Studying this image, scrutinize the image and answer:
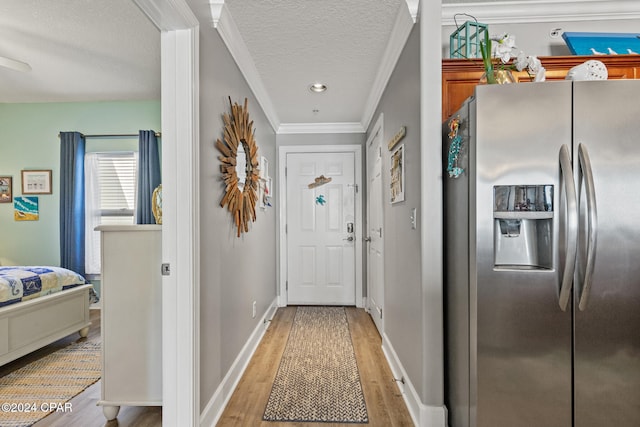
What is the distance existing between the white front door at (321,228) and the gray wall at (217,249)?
5.24ft

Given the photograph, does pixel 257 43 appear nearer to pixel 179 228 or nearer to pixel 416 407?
pixel 179 228

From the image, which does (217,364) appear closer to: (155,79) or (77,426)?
(77,426)

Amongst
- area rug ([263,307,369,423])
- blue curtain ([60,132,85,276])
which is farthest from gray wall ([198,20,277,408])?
blue curtain ([60,132,85,276])

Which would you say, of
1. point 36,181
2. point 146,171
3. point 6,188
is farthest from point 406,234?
point 6,188

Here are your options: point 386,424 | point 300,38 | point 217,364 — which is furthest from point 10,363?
point 300,38

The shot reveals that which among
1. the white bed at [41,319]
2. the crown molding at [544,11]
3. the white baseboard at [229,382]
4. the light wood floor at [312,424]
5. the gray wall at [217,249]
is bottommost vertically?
the light wood floor at [312,424]

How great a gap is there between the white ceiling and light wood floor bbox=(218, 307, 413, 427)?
218cm

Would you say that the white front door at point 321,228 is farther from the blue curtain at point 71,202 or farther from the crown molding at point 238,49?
the blue curtain at point 71,202

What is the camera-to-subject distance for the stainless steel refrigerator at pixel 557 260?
1.38 meters

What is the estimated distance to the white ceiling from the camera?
6.64 feet

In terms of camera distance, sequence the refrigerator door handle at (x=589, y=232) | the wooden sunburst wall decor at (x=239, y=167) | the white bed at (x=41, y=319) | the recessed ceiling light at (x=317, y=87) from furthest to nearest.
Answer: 1. the recessed ceiling light at (x=317, y=87)
2. the white bed at (x=41, y=319)
3. the wooden sunburst wall decor at (x=239, y=167)
4. the refrigerator door handle at (x=589, y=232)

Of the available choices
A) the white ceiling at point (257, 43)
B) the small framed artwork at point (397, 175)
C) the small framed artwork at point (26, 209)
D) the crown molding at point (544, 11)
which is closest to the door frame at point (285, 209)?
the white ceiling at point (257, 43)

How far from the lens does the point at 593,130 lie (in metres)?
1.40

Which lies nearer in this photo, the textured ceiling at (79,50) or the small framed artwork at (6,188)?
the textured ceiling at (79,50)
